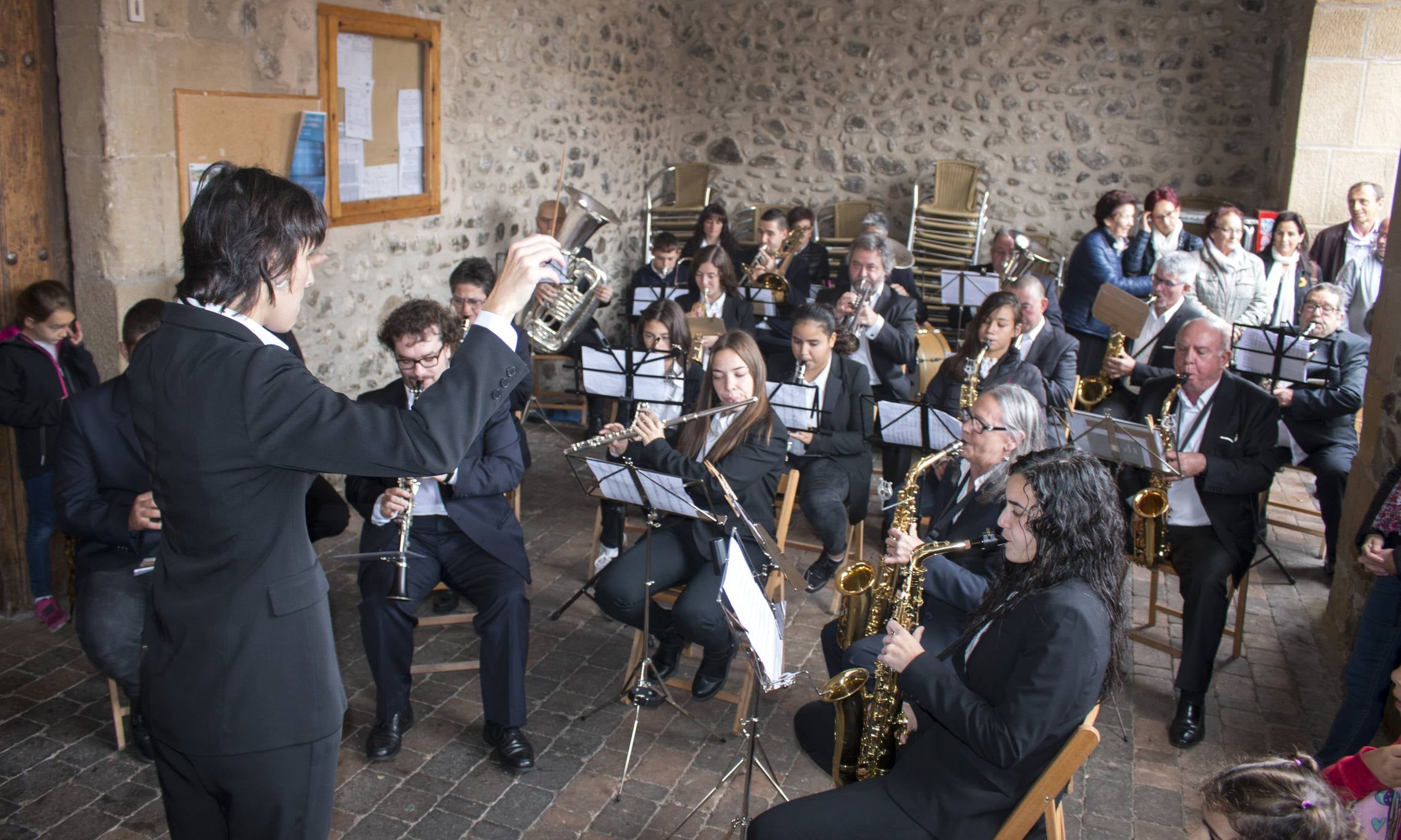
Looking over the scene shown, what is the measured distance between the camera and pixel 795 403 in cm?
468

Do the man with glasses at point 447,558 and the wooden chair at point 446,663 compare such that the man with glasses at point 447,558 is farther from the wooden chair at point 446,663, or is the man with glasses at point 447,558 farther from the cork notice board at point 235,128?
the cork notice board at point 235,128

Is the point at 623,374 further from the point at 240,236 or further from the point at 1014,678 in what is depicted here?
the point at 240,236

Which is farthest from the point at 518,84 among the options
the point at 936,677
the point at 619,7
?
the point at 936,677

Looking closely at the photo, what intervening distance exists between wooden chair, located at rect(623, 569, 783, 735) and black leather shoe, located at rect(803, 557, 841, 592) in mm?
790

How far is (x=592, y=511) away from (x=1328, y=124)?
5.82m

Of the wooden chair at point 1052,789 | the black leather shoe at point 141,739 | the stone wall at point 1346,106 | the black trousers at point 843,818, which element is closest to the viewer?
the wooden chair at point 1052,789

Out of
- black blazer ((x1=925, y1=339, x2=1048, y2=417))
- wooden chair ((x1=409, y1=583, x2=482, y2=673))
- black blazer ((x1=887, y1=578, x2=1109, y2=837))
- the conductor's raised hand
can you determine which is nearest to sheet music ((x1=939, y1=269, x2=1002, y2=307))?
black blazer ((x1=925, y1=339, x2=1048, y2=417))

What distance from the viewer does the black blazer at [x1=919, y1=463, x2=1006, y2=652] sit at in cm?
321

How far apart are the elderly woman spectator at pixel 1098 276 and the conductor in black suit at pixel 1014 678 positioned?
15.1 feet

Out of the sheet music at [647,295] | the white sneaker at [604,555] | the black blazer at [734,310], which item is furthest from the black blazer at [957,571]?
the sheet music at [647,295]

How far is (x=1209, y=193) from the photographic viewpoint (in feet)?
29.8

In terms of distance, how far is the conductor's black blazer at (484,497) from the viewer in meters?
3.75

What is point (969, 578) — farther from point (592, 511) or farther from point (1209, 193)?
point (1209, 193)

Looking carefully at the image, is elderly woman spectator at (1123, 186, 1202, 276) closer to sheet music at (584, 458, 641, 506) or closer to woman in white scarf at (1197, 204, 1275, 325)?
woman in white scarf at (1197, 204, 1275, 325)
